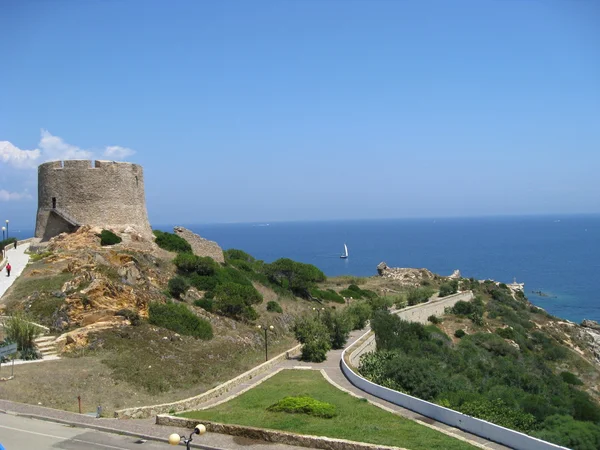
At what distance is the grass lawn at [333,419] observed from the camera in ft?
41.5

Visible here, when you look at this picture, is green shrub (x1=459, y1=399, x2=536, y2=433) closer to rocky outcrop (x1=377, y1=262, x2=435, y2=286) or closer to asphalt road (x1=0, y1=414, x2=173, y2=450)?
asphalt road (x1=0, y1=414, x2=173, y2=450)

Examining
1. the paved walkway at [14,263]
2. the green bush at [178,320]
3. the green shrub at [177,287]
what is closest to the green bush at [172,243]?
the green shrub at [177,287]

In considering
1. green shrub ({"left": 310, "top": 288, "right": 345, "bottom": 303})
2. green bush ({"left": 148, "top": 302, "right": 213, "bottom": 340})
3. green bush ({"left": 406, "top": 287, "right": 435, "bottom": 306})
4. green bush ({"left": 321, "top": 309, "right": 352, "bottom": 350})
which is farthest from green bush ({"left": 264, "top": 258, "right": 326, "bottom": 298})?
green bush ({"left": 148, "top": 302, "right": 213, "bottom": 340})

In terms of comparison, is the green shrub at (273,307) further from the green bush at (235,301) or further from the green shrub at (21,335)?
the green shrub at (21,335)

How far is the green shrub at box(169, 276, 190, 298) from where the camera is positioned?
97.7ft

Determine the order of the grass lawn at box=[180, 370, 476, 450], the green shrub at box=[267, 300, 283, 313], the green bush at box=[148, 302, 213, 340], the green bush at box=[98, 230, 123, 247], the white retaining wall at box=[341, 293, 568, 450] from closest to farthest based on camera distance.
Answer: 1. the white retaining wall at box=[341, 293, 568, 450]
2. the grass lawn at box=[180, 370, 476, 450]
3. the green bush at box=[148, 302, 213, 340]
4. the green bush at box=[98, 230, 123, 247]
5. the green shrub at box=[267, 300, 283, 313]

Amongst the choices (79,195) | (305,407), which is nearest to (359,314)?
(79,195)

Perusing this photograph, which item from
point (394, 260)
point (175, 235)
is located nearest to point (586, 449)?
point (175, 235)

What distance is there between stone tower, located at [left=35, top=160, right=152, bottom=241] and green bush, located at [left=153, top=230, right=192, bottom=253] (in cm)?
391

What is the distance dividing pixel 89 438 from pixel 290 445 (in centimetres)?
469

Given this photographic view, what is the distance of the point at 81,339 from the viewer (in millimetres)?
21562

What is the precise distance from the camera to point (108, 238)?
31266mm

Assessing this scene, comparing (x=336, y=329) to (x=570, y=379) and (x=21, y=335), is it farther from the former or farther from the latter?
(x=570, y=379)

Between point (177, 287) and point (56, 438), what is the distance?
17.0 metres
